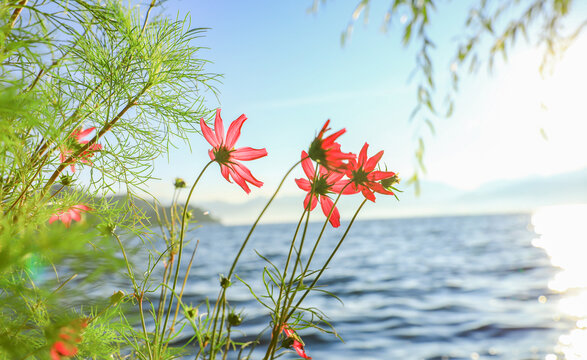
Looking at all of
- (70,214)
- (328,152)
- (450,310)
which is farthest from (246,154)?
(450,310)

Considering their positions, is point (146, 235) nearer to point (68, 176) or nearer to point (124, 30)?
point (68, 176)

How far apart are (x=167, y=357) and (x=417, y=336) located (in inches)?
145

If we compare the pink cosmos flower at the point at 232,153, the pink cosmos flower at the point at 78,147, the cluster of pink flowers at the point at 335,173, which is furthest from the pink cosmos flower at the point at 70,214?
the cluster of pink flowers at the point at 335,173

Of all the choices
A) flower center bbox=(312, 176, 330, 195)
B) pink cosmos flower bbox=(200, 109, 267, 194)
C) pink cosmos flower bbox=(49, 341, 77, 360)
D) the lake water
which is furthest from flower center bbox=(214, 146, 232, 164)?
the lake water

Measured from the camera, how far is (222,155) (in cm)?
53

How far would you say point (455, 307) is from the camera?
496cm

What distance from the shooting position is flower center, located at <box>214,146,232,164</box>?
1.72ft

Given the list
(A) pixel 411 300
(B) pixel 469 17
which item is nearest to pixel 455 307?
(A) pixel 411 300

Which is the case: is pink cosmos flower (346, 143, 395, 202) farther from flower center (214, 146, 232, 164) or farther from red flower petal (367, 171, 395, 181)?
flower center (214, 146, 232, 164)

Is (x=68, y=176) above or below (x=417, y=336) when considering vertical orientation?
above

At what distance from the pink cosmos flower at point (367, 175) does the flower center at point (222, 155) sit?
0.50ft

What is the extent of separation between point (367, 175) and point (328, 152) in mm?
85

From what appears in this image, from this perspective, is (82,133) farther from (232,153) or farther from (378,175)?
(378,175)

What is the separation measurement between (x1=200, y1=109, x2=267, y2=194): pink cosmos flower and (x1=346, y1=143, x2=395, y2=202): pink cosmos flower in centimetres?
12
